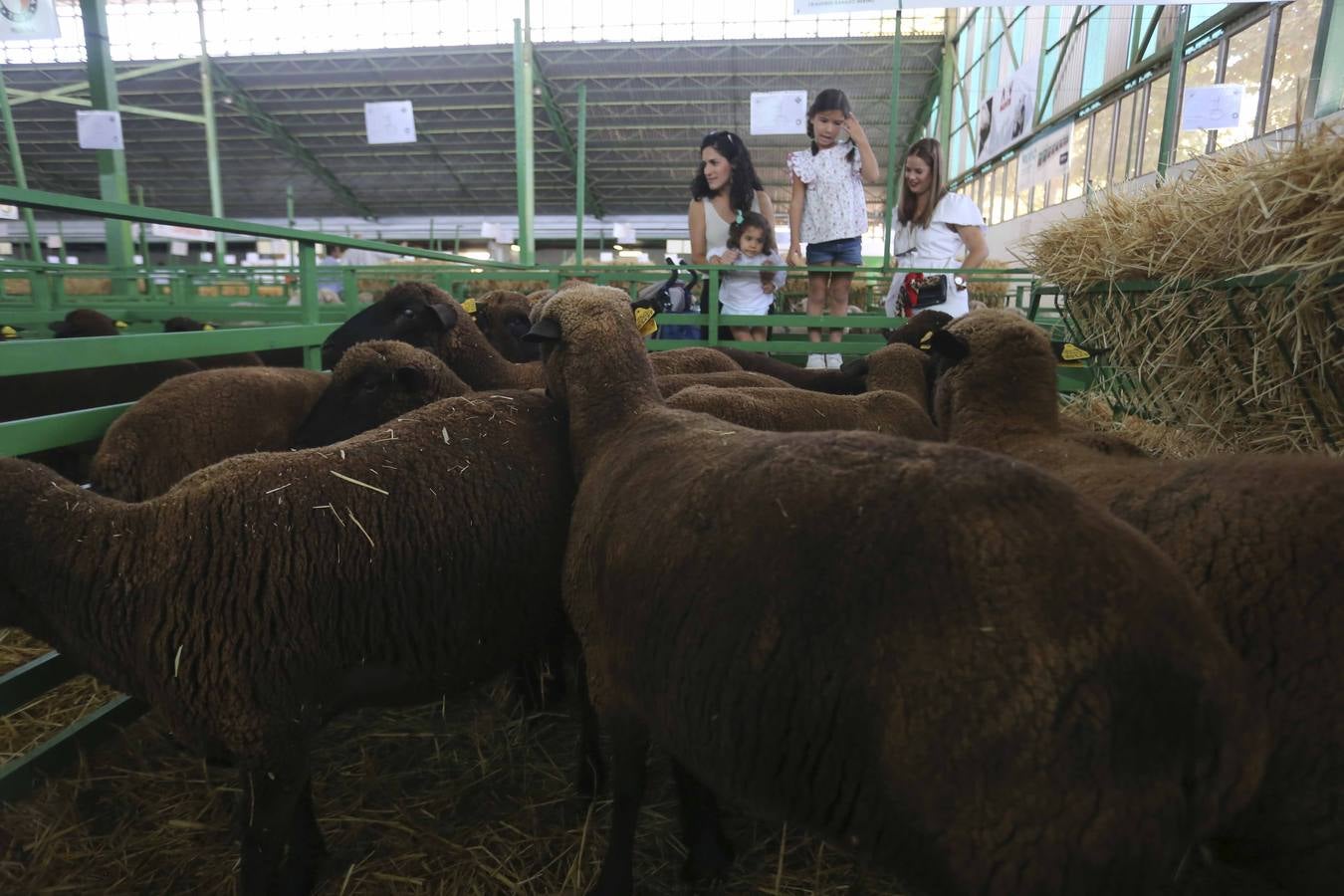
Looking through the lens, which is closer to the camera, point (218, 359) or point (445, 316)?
point (445, 316)

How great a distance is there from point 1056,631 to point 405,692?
1.63 metres

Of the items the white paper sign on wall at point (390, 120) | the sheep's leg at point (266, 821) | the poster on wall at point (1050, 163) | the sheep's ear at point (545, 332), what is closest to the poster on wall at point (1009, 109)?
the poster on wall at point (1050, 163)

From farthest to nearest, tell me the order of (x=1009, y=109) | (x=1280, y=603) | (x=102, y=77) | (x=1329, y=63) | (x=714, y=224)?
(x=1009, y=109), (x=102, y=77), (x=714, y=224), (x=1329, y=63), (x=1280, y=603)

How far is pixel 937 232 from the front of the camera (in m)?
5.58

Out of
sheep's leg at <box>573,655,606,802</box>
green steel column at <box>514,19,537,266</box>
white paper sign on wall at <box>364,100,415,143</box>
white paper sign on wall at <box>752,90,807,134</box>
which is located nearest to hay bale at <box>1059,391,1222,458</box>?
sheep's leg at <box>573,655,606,802</box>

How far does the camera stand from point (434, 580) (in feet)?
6.35

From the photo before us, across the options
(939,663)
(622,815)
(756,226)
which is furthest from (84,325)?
(939,663)

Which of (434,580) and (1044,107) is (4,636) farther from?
(1044,107)

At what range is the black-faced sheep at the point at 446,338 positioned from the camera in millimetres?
3695

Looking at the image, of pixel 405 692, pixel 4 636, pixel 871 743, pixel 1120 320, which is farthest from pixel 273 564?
pixel 1120 320

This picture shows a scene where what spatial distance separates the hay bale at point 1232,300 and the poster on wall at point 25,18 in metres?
7.78

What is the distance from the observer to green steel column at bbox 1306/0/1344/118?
535 cm

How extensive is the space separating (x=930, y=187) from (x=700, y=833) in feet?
16.0

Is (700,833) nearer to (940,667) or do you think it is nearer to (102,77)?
(940,667)
